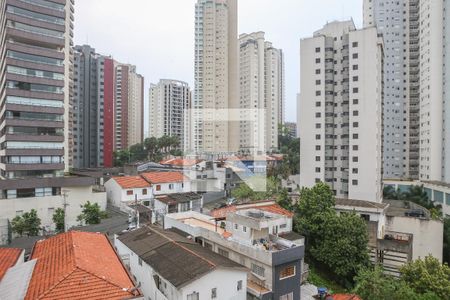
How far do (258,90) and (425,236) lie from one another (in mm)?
66751

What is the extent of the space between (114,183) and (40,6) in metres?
→ 19.9

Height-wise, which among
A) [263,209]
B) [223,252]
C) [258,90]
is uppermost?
[258,90]

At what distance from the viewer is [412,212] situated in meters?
31.9

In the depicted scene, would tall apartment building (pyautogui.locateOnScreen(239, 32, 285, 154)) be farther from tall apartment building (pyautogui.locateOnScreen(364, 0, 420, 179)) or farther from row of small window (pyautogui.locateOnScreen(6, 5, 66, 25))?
row of small window (pyautogui.locateOnScreen(6, 5, 66, 25))

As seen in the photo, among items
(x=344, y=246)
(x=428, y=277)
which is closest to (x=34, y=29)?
(x=344, y=246)

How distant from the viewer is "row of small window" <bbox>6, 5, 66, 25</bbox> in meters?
30.9

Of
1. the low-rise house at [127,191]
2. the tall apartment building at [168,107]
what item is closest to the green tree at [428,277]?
the low-rise house at [127,191]

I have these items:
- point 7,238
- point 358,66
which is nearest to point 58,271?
point 7,238

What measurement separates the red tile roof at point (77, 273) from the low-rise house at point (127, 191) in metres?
18.5

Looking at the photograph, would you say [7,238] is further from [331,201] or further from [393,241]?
[393,241]

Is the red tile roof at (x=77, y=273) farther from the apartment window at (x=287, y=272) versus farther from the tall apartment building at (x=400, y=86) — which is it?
the tall apartment building at (x=400, y=86)

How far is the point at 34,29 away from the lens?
32.1 m

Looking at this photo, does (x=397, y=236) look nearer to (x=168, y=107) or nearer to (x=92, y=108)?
(x=92, y=108)

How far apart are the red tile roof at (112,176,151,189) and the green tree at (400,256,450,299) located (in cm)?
2681
